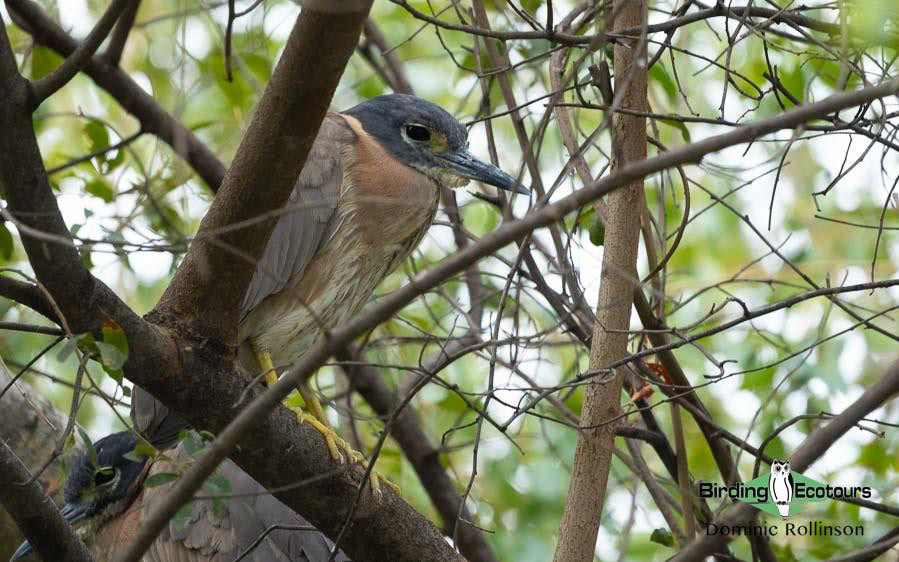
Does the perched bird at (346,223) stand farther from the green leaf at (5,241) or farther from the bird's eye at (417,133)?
the green leaf at (5,241)

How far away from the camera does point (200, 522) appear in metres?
3.16

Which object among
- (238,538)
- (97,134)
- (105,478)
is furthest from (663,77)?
(105,478)

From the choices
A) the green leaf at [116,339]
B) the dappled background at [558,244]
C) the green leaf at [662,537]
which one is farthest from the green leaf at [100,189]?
the green leaf at [662,537]

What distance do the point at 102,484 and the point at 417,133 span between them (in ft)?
5.41

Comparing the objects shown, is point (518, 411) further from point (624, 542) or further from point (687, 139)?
point (687, 139)

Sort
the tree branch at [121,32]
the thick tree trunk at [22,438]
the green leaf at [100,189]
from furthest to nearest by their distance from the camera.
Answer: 1. the green leaf at [100,189]
2. the thick tree trunk at [22,438]
3. the tree branch at [121,32]

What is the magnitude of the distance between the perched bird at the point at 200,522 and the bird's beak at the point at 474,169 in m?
1.20

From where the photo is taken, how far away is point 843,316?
433 centimetres

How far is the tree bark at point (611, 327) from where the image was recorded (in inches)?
97.3

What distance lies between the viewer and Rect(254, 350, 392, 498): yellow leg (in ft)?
8.81

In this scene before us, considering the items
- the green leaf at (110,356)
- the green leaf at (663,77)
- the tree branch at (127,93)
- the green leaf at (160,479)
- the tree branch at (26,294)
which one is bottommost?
the green leaf at (160,479)

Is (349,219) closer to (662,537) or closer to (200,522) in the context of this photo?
(200,522)

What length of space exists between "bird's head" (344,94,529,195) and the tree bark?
2.67ft

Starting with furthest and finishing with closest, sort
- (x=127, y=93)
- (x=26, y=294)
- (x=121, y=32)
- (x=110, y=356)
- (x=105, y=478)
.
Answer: (x=127, y=93) < (x=105, y=478) < (x=121, y=32) < (x=26, y=294) < (x=110, y=356)
